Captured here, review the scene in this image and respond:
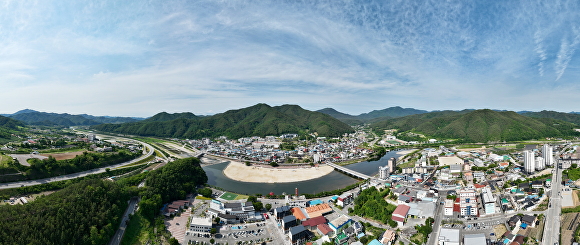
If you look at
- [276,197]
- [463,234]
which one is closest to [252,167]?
[276,197]

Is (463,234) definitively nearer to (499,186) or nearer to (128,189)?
(499,186)

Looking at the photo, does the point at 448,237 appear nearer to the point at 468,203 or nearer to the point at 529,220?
the point at 468,203

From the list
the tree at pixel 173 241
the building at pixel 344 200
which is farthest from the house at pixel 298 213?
the tree at pixel 173 241

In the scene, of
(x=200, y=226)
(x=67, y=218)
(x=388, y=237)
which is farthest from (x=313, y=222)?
(x=67, y=218)

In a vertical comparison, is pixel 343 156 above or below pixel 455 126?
below

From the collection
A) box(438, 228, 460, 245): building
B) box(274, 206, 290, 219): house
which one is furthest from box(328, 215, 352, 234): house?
box(438, 228, 460, 245): building

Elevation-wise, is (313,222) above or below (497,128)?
below
